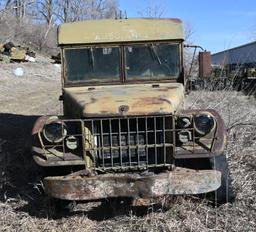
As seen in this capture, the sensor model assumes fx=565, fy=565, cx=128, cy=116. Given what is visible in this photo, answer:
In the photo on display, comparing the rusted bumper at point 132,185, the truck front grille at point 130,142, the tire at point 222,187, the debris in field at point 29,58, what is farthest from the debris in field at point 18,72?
the rusted bumper at point 132,185

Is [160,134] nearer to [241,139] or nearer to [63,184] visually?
[63,184]

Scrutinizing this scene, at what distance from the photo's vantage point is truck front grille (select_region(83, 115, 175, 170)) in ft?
18.7

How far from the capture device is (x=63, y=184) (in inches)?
218

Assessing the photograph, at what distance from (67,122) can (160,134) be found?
42.0 inches

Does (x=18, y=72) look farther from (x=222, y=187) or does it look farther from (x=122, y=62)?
(x=222, y=187)

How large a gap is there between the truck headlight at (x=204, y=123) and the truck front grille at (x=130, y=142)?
32 cm

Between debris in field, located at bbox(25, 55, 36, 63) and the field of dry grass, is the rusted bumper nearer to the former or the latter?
the field of dry grass

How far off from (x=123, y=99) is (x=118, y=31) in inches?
66.5

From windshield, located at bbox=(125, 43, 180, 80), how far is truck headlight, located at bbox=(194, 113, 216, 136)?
56.7 inches

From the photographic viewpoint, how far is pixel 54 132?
5824 mm

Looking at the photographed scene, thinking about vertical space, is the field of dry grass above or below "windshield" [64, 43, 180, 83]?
below

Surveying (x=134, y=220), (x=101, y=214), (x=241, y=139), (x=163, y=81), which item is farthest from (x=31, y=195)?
(x=241, y=139)

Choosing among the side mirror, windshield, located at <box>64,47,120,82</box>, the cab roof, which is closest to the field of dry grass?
the side mirror

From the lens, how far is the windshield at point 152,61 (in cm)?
716
